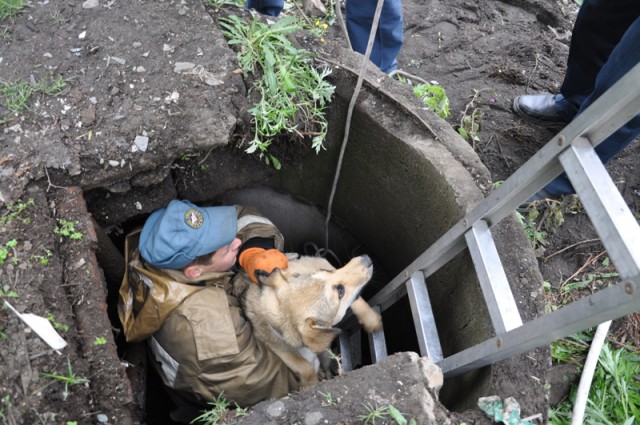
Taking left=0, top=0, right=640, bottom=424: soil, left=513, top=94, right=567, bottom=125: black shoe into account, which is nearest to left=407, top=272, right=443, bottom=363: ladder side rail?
left=0, top=0, right=640, bottom=424: soil

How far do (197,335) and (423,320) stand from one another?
1.18 metres

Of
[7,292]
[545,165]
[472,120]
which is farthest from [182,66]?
[472,120]

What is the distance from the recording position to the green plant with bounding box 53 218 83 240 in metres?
2.21

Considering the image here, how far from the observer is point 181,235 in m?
2.53

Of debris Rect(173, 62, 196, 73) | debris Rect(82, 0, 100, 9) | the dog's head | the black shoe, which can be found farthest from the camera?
the black shoe

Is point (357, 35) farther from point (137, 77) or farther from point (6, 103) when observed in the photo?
point (6, 103)

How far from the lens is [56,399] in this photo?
1875 millimetres

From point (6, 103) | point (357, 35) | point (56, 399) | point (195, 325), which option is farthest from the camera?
point (357, 35)

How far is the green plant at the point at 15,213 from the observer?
7.08 ft

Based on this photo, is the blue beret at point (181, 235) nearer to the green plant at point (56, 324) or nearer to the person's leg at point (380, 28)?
the green plant at point (56, 324)

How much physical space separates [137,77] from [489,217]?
1.91m

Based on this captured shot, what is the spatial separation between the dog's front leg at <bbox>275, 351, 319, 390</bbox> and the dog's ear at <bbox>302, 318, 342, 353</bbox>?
332 mm

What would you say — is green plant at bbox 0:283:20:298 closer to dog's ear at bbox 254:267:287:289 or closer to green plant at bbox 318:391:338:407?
dog's ear at bbox 254:267:287:289

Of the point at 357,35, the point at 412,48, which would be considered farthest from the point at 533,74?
the point at 357,35
